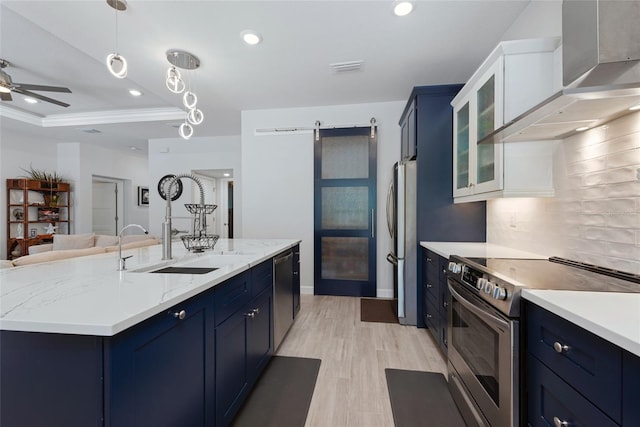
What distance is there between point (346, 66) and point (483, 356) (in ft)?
9.37

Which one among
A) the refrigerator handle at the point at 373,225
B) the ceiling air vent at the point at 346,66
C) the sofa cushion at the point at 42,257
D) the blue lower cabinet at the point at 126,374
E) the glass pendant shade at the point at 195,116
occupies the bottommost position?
the blue lower cabinet at the point at 126,374

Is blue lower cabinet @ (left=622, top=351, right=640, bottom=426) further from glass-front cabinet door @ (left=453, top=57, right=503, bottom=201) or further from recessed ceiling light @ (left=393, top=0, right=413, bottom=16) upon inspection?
recessed ceiling light @ (left=393, top=0, right=413, bottom=16)

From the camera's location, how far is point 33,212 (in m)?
5.46

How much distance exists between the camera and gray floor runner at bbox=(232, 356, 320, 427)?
1.60 meters

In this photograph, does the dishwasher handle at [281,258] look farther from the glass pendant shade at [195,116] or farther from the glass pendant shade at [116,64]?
the glass pendant shade at [116,64]

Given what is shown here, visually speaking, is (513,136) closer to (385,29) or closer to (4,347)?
(385,29)

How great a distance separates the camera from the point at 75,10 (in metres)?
2.04

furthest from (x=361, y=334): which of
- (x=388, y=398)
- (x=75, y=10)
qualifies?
(x=75, y=10)

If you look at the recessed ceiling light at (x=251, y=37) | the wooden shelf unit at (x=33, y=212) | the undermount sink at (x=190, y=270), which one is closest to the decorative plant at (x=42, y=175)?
the wooden shelf unit at (x=33, y=212)

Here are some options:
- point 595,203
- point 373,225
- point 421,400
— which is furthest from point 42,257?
point 595,203

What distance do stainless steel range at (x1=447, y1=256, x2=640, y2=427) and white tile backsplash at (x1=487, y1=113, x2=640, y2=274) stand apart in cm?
11

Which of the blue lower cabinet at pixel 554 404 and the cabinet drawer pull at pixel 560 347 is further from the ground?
the cabinet drawer pull at pixel 560 347

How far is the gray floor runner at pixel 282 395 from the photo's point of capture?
5.24 feet

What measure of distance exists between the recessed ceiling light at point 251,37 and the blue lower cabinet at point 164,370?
224cm
